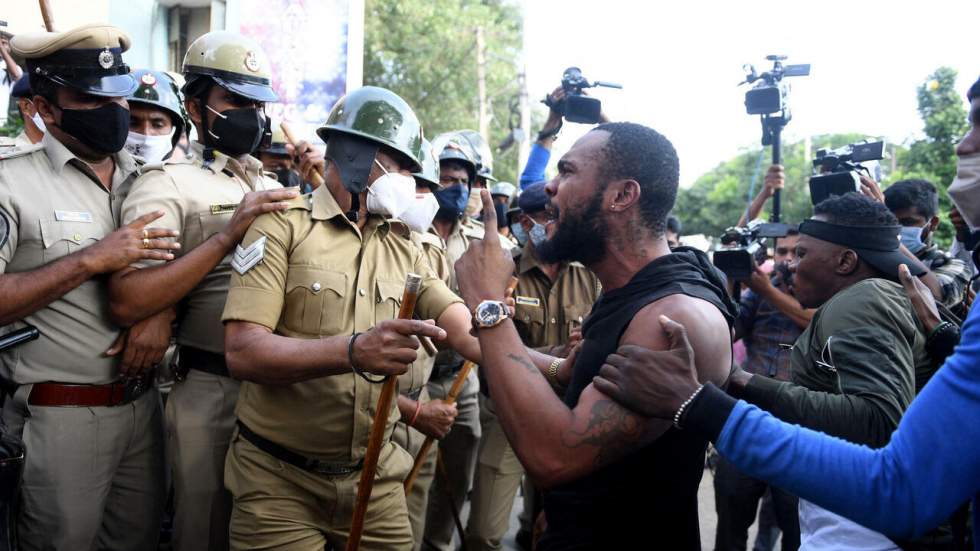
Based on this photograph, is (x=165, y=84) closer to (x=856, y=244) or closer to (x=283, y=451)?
(x=283, y=451)

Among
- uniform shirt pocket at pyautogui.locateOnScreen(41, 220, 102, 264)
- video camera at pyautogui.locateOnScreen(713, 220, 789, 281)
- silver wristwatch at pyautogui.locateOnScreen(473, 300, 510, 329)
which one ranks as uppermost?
silver wristwatch at pyautogui.locateOnScreen(473, 300, 510, 329)

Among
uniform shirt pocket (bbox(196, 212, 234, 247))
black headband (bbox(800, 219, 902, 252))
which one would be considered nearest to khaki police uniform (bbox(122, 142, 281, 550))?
uniform shirt pocket (bbox(196, 212, 234, 247))

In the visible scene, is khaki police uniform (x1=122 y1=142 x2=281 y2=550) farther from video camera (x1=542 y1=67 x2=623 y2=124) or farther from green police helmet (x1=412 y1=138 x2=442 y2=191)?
video camera (x1=542 y1=67 x2=623 y2=124)

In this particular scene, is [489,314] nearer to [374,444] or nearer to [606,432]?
[606,432]

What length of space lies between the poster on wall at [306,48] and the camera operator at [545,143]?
13.0 feet

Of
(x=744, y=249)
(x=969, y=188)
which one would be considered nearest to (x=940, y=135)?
(x=744, y=249)

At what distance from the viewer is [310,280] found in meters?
3.01

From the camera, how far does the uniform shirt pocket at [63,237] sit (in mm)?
3094

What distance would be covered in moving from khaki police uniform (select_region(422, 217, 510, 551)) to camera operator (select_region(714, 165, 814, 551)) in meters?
1.69

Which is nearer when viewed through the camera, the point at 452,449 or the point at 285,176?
the point at 452,449

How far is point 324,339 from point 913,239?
13.9 ft

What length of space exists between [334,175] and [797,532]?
3.63 m

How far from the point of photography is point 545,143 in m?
6.43

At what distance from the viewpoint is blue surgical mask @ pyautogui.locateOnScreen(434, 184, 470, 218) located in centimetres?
573
